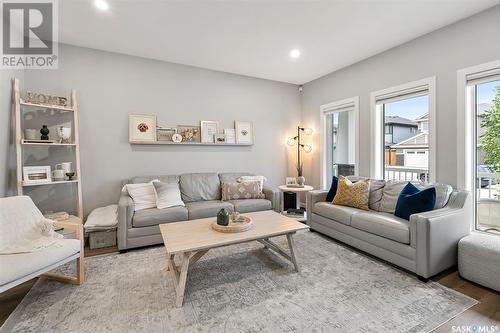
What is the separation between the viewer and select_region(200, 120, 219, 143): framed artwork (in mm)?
4117

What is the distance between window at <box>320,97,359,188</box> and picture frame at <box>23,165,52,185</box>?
4.36 m

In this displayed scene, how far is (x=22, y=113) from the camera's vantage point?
9.83 ft

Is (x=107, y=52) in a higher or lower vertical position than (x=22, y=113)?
higher

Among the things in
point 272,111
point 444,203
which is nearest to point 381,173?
point 444,203

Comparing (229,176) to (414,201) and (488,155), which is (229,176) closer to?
(414,201)

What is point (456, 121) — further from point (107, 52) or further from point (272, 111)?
point (107, 52)

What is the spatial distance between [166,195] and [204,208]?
21.3 inches

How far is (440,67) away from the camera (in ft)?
9.39

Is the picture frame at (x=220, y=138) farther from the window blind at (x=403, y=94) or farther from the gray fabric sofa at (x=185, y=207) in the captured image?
the window blind at (x=403, y=94)

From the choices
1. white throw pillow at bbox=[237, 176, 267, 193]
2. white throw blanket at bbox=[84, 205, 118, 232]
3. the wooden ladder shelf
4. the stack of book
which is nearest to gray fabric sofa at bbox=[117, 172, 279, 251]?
white throw pillow at bbox=[237, 176, 267, 193]

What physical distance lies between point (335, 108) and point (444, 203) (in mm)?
2366

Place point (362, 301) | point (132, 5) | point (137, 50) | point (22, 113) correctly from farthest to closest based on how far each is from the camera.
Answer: point (137, 50) → point (22, 113) → point (132, 5) → point (362, 301)

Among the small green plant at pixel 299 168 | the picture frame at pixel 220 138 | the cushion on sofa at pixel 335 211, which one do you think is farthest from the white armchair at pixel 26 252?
the small green plant at pixel 299 168

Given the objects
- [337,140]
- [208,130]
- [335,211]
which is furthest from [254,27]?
[337,140]
